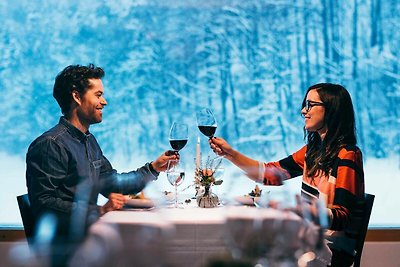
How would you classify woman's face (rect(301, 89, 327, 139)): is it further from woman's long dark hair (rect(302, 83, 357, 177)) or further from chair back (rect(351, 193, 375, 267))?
chair back (rect(351, 193, 375, 267))

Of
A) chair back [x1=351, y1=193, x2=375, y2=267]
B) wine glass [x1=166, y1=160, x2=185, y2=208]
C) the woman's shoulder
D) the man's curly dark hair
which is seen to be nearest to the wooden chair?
chair back [x1=351, y1=193, x2=375, y2=267]

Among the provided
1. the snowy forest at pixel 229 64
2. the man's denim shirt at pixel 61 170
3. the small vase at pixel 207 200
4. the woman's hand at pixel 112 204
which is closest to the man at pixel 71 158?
the man's denim shirt at pixel 61 170

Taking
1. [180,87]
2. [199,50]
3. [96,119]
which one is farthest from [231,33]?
[96,119]

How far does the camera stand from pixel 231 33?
12.9 feet

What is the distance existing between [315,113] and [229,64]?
1.35 metres

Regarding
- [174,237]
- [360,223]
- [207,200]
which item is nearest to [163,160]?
[207,200]

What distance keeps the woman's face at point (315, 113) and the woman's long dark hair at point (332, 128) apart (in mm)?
16

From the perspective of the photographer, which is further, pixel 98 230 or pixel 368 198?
pixel 368 198

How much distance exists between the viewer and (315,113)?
271cm

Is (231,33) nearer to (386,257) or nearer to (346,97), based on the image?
(346,97)

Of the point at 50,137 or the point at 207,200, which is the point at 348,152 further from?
the point at 50,137

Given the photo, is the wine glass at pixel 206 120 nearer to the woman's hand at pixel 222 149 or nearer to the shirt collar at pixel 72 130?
the woman's hand at pixel 222 149

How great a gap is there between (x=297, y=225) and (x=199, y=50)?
3.01 metres

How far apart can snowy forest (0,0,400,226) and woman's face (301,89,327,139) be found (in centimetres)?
121
